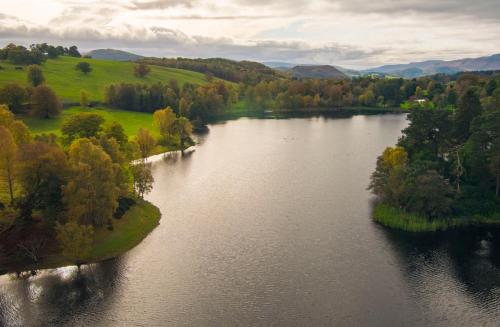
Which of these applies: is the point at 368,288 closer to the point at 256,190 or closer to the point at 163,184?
the point at 256,190

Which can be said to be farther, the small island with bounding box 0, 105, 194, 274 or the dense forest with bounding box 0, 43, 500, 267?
the dense forest with bounding box 0, 43, 500, 267

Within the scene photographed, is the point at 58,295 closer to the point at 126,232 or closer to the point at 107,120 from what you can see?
the point at 126,232

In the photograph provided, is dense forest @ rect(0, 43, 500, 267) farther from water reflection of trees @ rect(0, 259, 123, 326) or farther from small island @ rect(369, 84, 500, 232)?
water reflection of trees @ rect(0, 259, 123, 326)

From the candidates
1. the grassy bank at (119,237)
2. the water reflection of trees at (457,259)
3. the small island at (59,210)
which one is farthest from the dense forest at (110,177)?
the water reflection of trees at (457,259)

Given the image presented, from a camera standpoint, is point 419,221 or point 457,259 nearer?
point 457,259

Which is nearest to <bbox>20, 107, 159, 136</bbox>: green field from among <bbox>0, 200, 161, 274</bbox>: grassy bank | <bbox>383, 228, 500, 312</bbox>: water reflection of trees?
<bbox>0, 200, 161, 274</bbox>: grassy bank

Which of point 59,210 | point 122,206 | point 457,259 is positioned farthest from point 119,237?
point 457,259

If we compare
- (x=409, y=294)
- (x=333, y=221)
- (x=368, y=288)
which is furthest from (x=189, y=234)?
(x=409, y=294)
